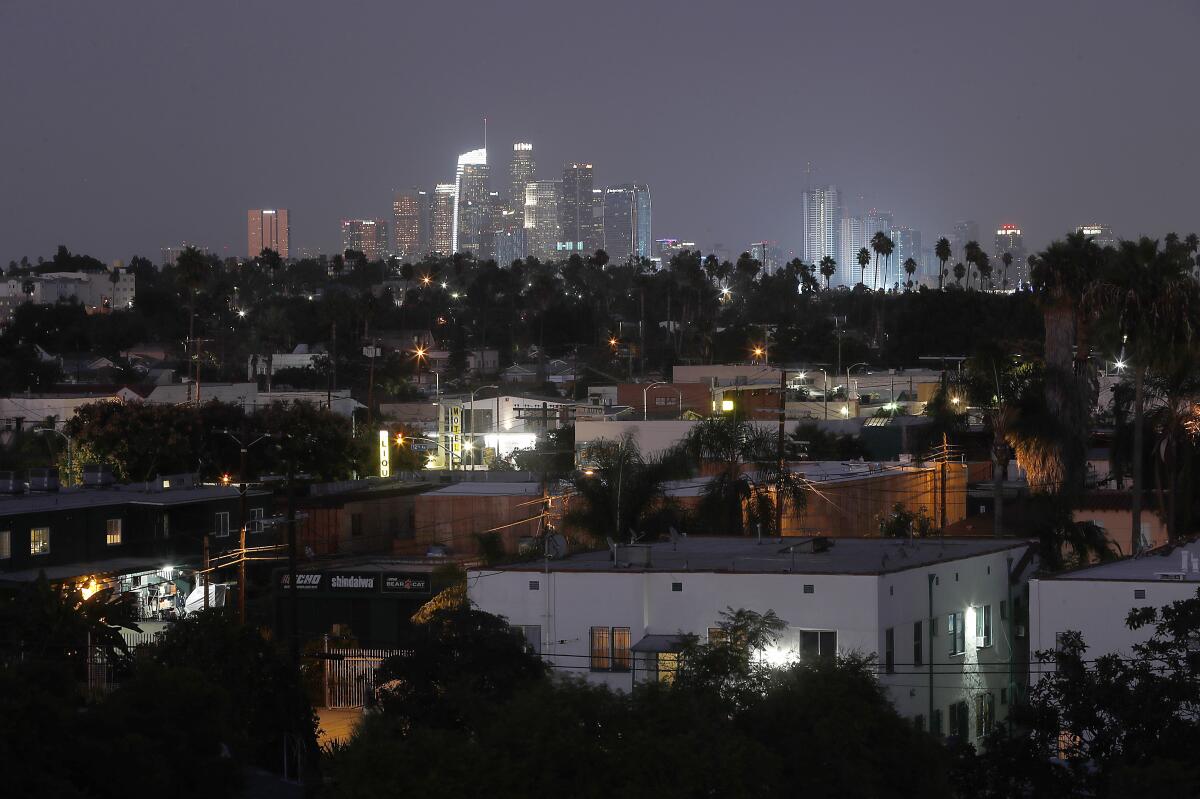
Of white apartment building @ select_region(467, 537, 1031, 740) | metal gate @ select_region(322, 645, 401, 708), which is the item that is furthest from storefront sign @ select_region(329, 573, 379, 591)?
white apartment building @ select_region(467, 537, 1031, 740)

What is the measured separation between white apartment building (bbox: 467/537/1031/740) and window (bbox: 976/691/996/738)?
0.02 meters

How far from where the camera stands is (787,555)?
88.3ft

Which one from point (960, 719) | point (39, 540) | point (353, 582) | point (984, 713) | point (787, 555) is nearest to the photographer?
point (960, 719)

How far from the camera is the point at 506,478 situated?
5341cm

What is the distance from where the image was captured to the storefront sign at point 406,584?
34.2m

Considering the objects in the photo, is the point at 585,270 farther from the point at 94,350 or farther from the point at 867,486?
the point at 867,486

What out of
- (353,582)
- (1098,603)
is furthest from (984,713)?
(353,582)

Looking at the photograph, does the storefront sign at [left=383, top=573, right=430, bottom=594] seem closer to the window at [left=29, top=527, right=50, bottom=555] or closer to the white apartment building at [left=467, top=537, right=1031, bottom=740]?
the white apartment building at [left=467, top=537, right=1031, bottom=740]

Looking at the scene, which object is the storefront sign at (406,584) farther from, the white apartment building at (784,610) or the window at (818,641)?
the window at (818,641)

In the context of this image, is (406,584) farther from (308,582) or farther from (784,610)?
(784,610)

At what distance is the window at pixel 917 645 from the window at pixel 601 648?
471 centimetres

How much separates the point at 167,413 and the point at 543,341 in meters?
75.9

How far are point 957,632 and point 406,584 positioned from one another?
1232 centimetres

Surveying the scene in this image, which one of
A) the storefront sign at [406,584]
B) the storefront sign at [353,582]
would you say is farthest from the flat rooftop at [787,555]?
the storefront sign at [353,582]
